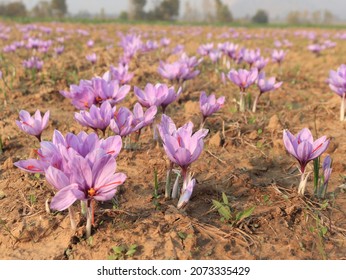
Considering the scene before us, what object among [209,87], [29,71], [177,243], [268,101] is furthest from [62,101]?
[177,243]

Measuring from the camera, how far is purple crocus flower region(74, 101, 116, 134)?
2107mm

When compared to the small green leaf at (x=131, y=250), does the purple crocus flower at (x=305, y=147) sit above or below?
above

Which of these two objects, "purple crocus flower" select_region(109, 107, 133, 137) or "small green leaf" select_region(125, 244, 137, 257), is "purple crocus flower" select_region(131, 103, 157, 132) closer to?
"purple crocus flower" select_region(109, 107, 133, 137)

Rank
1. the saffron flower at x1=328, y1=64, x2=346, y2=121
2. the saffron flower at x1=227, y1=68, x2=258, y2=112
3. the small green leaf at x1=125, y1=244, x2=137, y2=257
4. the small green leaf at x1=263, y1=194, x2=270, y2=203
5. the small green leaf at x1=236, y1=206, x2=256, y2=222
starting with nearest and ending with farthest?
1. the small green leaf at x1=125, y1=244, x2=137, y2=257
2. the small green leaf at x1=236, y1=206, x2=256, y2=222
3. the small green leaf at x1=263, y1=194, x2=270, y2=203
4. the saffron flower at x1=328, y1=64, x2=346, y2=121
5. the saffron flower at x1=227, y1=68, x2=258, y2=112

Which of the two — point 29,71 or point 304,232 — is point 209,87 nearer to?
point 29,71

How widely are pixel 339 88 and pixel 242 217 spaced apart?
75.9 inches

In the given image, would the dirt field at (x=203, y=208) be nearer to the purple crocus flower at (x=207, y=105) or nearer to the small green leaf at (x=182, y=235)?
the small green leaf at (x=182, y=235)

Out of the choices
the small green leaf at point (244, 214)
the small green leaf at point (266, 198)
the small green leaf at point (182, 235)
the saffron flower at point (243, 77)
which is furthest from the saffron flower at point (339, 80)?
the small green leaf at point (182, 235)

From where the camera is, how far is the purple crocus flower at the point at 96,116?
6.91 feet

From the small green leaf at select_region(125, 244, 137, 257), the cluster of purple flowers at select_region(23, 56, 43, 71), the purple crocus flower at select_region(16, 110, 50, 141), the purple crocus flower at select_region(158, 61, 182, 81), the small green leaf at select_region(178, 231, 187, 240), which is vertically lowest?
the small green leaf at select_region(125, 244, 137, 257)

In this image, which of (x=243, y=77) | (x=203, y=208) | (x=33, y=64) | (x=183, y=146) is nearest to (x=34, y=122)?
(x=183, y=146)

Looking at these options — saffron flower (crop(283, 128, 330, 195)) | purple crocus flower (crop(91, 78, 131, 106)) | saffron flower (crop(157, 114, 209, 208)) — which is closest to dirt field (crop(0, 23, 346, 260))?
saffron flower (crop(157, 114, 209, 208))

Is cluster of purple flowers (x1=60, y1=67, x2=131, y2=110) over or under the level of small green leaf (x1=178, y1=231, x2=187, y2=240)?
over
